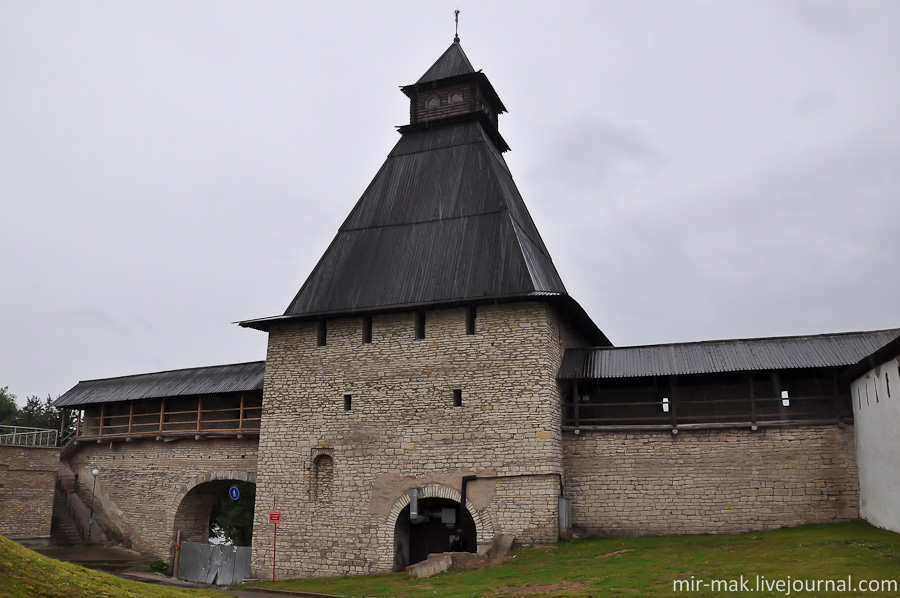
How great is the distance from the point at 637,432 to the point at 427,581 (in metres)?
5.84

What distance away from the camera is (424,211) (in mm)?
19219

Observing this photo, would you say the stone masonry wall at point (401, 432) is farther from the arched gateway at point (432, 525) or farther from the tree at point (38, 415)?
the tree at point (38, 415)

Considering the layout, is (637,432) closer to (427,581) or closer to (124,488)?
(427,581)

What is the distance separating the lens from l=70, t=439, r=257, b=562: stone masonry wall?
19922mm

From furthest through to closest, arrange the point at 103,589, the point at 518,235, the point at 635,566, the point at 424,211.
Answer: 1. the point at 424,211
2. the point at 518,235
3. the point at 635,566
4. the point at 103,589

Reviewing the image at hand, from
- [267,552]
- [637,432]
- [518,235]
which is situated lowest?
[267,552]

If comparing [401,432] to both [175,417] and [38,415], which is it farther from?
[38,415]

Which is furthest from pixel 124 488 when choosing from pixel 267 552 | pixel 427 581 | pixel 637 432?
pixel 637 432

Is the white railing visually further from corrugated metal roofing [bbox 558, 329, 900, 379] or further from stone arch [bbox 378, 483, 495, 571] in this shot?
corrugated metal roofing [bbox 558, 329, 900, 379]

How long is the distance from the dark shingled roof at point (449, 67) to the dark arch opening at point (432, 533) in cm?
1274

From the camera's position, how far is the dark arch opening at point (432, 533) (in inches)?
646

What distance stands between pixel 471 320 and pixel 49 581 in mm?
12318

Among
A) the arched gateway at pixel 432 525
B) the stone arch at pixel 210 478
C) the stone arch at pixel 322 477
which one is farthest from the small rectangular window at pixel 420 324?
the stone arch at pixel 210 478

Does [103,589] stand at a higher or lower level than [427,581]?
higher
